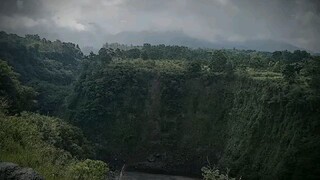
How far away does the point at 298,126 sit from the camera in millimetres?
49406

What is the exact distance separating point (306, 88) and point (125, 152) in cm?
3414

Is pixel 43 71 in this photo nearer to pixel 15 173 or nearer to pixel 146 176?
pixel 146 176

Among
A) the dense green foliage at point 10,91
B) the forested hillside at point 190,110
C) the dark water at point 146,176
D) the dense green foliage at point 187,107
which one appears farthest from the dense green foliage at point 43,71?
the dark water at point 146,176

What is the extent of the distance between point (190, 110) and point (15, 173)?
62.1 m

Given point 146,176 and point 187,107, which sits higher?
point 187,107

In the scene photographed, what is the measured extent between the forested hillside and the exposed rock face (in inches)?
1203

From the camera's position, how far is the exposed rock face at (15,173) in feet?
36.4

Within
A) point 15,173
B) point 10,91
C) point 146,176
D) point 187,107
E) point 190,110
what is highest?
point 15,173

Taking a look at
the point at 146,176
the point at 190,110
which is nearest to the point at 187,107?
the point at 190,110

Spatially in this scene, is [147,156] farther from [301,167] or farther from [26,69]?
[26,69]

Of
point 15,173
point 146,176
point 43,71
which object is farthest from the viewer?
point 43,71

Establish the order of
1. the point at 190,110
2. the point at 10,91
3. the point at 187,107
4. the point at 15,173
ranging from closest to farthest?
the point at 15,173, the point at 10,91, the point at 190,110, the point at 187,107

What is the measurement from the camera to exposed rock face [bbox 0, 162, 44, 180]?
1111 centimetres

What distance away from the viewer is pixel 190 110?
72.4 meters
